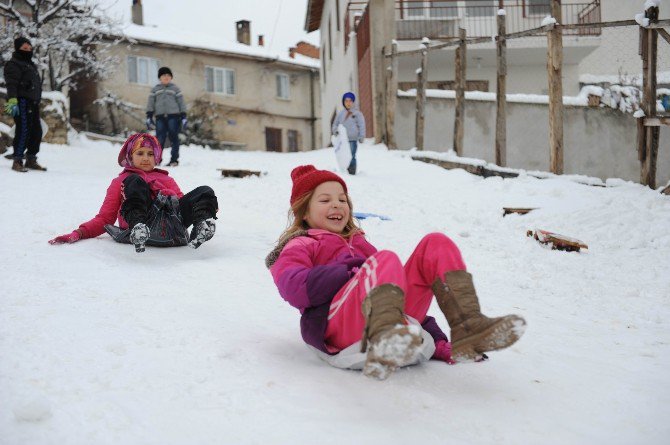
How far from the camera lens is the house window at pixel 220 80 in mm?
26531

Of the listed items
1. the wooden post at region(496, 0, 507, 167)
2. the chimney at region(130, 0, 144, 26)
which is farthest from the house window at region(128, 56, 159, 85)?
the wooden post at region(496, 0, 507, 167)

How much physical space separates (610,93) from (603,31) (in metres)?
6.95

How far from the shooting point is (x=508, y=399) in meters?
2.22

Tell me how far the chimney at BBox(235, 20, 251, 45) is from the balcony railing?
13784 mm

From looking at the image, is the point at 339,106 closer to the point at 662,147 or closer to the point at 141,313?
the point at 662,147

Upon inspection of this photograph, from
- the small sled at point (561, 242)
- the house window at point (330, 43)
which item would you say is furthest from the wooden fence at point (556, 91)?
the house window at point (330, 43)

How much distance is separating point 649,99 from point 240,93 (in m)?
21.2

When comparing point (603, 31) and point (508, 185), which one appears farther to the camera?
point (603, 31)

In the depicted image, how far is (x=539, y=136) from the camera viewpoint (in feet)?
45.6

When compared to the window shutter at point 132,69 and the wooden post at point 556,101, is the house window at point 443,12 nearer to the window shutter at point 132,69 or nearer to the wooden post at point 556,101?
the wooden post at point 556,101

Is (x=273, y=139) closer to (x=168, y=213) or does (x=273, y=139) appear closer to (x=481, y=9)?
(x=481, y=9)

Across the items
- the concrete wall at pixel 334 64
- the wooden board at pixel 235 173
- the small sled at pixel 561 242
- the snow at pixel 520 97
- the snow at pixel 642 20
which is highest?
the concrete wall at pixel 334 64

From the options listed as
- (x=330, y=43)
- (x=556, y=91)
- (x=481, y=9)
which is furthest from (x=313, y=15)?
(x=556, y=91)

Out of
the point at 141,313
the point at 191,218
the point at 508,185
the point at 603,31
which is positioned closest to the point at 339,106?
the point at 603,31
